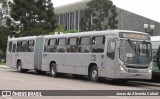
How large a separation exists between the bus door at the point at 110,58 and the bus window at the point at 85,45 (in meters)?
2.20

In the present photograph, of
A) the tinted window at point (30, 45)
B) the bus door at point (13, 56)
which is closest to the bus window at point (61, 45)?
the tinted window at point (30, 45)

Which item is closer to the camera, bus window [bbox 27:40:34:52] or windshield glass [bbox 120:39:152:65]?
windshield glass [bbox 120:39:152:65]

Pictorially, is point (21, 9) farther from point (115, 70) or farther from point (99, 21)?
point (115, 70)

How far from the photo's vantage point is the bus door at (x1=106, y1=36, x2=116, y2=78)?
21984 millimetres

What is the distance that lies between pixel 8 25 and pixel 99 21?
66.9 feet

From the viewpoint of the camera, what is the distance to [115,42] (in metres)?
22.0

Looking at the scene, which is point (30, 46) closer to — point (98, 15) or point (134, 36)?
point (134, 36)

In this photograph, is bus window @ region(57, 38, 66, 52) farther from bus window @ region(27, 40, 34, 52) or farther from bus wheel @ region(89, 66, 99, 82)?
bus window @ region(27, 40, 34, 52)

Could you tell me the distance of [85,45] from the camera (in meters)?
24.9

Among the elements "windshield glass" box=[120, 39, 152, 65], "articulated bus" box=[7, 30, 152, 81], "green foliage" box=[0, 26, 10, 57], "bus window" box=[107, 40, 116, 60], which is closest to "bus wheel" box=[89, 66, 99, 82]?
"articulated bus" box=[7, 30, 152, 81]

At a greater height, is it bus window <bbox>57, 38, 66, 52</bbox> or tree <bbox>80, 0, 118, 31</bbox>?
tree <bbox>80, 0, 118, 31</bbox>

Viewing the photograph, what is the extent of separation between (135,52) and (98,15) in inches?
1181

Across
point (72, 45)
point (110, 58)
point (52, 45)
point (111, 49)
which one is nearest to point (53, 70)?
point (52, 45)

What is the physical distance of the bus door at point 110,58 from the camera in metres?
22.0
